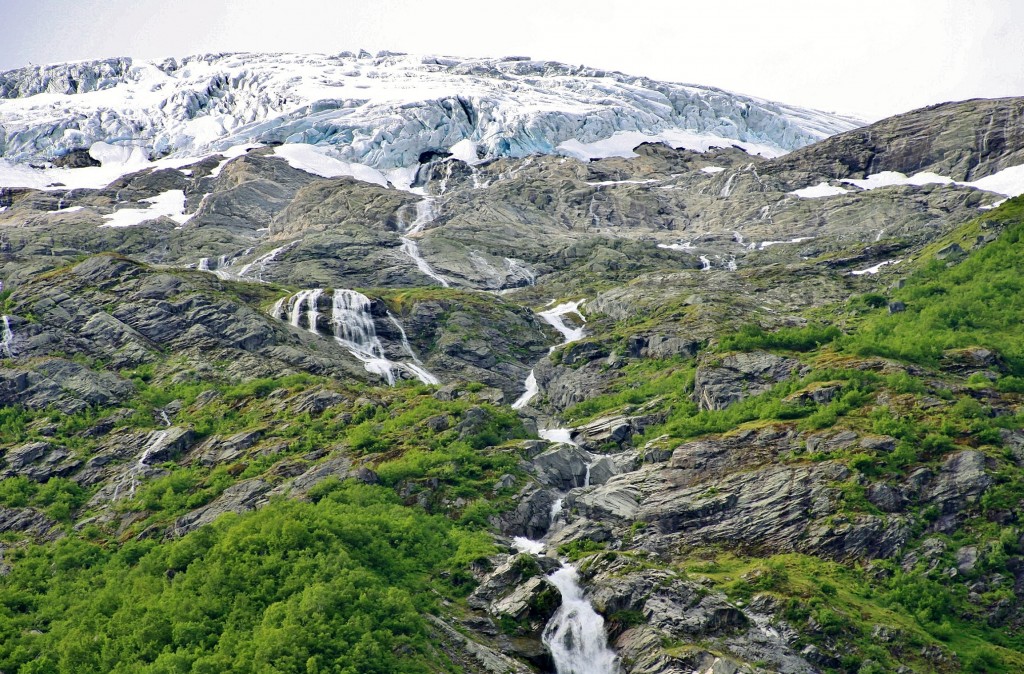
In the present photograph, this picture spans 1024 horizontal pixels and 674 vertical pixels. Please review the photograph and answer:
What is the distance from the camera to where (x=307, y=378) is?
7625 cm

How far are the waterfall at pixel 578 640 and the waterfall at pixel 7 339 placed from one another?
60.2 metres

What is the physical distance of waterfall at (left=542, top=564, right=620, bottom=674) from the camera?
42250 mm

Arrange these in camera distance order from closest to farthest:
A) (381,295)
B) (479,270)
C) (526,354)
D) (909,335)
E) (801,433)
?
(801,433) → (909,335) → (526,354) → (381,295) → (479,270)

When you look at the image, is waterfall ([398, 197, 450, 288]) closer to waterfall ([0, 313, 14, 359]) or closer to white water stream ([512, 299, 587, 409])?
white water stream ([512, 299, 587, 409])

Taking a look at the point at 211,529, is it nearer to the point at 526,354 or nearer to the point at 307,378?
the point at 307,378

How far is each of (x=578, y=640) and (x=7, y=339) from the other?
64384mm

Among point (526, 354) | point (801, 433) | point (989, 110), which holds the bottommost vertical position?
point (526, 354)

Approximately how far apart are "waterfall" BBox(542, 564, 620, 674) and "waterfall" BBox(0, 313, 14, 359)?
60.2 m

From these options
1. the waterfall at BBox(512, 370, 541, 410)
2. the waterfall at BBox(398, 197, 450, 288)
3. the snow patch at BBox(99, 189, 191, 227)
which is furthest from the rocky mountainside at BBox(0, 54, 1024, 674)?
the snow patch at BBox(99, 189, 191, 227)

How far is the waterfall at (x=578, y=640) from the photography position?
4225cm

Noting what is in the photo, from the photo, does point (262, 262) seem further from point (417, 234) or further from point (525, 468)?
Answer: point (525, 468)

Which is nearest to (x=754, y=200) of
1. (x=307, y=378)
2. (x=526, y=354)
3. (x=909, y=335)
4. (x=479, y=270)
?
(x=479, y=270)

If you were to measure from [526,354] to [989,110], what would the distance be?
123445 millimetres

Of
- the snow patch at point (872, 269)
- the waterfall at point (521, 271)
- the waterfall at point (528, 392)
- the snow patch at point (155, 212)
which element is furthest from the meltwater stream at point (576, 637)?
the snow patch at point (155, 212)
